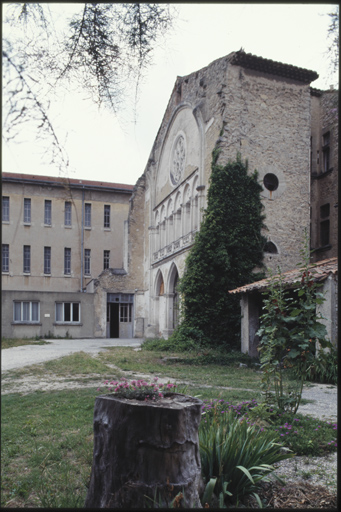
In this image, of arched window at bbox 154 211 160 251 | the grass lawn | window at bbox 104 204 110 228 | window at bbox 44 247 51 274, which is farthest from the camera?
window at bbox 104 204 110 228

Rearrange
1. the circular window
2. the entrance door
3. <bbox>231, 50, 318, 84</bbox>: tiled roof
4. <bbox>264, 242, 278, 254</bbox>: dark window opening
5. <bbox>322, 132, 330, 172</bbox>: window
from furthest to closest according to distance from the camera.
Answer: the entrance door < <bbox>322, 132, 330, 172</bbox>: window < the circular window < <bbox>231, 50, 318, 84</bbox>: tiled roof < <bbox>264, 242, 278, 254</bbox>: dark window opening

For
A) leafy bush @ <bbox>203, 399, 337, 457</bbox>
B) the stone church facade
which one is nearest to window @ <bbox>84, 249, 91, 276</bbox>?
the stone church facade

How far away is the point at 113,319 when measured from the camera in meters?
29.5

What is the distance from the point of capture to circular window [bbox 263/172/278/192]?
18500 mm

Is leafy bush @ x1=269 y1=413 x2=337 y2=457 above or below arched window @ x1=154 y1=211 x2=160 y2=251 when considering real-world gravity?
below

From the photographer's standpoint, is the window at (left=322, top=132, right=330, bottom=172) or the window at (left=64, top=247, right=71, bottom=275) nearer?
the window at (left=322, top=132, right=330, bottom=172)

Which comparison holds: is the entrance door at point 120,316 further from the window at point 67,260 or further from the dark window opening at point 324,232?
the dark window opening at point 324,232

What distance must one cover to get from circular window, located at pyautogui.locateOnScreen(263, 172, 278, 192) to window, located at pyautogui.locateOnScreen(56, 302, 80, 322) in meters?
15.0

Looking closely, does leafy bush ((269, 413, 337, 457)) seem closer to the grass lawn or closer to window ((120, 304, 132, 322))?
the grass lawn

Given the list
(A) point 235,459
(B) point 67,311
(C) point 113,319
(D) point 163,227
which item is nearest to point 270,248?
(D) point 163,227

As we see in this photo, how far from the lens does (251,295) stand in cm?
1545

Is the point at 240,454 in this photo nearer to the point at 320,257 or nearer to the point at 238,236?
the point at 238,236

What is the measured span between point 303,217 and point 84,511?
1817 centimetres

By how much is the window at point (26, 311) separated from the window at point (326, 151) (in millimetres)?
18076
